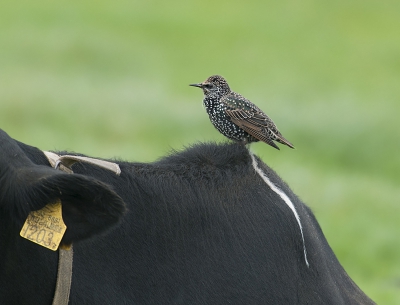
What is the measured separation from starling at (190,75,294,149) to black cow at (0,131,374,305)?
42 cm

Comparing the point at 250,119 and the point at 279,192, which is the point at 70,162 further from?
the point at 250,119

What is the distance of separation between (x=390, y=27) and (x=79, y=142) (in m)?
14.6

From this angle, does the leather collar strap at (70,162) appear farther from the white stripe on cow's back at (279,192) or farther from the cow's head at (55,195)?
the white stripe on cow's back at (279,192)

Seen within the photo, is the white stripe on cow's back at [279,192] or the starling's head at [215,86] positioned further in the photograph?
the starling's head at [215,86]

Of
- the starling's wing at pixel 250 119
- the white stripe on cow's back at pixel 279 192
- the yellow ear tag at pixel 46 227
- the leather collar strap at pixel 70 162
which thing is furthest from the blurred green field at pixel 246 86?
the yellow ear tag at pixel 46 227

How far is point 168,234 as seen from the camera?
3.78 m


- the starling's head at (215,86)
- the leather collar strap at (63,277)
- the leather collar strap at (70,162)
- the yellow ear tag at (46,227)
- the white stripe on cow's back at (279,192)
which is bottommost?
the leather collar strap at (63,277)

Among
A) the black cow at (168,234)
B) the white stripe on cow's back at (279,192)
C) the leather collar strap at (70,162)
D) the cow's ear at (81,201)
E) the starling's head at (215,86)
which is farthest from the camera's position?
the starling's head at (215,86)

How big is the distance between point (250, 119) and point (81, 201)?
158cm

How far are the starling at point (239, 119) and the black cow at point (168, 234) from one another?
0.42 metres

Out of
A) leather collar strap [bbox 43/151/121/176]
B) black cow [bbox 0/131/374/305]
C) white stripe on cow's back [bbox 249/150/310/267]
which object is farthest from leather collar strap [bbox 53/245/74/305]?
white stripe on cow's back [bbox 249/150/310/267]

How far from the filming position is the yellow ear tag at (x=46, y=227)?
3307mm

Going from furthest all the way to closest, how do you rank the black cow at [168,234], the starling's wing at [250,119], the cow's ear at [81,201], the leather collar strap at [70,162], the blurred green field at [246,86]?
the blurred green field at [246,86] → the starling's wing at [250,119] → the leather collar strap at [70,162] → the black cow at [168,234] → the cow's ear at [81,201]

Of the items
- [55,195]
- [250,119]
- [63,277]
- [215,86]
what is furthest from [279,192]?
[55,195]
